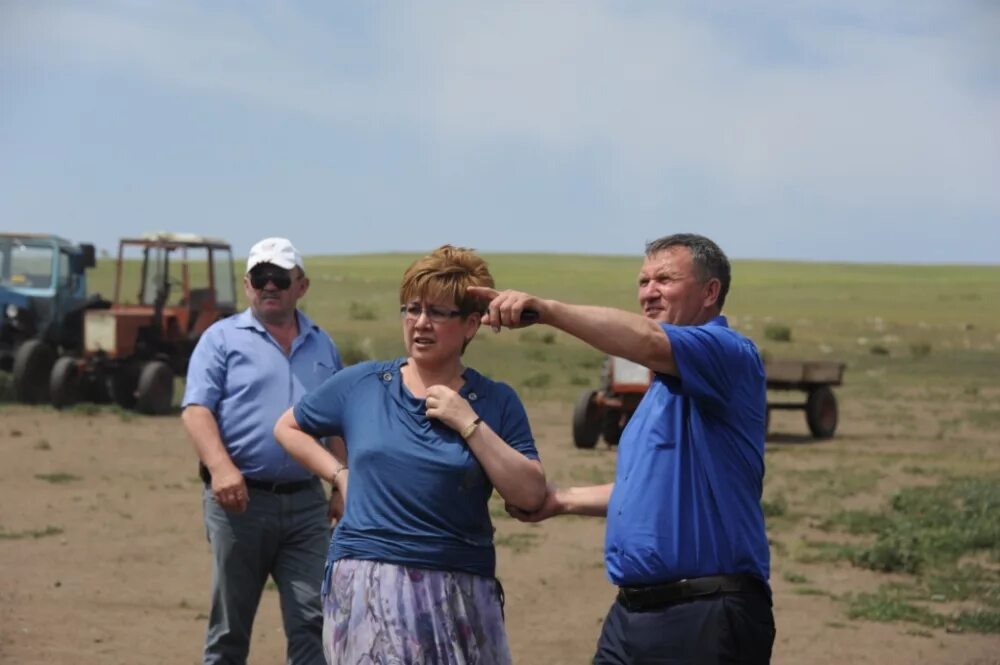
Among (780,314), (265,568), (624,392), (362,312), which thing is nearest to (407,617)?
(265,568)

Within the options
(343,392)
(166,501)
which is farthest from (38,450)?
(343,392)

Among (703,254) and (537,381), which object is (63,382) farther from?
(703,254)

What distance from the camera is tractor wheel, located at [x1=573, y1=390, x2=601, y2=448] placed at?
62.4ft

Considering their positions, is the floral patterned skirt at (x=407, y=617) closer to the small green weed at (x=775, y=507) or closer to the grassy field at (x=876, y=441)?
the grassy field at (x=876, y=441)

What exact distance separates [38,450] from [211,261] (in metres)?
7.33

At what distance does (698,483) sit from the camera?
418 centimetres

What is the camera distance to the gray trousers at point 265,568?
5914mm

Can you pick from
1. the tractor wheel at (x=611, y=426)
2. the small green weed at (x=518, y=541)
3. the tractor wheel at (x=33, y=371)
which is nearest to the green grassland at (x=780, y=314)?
the tractor wheel at (x=33, y=371)

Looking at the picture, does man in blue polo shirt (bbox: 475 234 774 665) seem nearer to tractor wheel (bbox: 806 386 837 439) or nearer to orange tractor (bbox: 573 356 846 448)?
orange tractor (bbox: 573 356 846 448)

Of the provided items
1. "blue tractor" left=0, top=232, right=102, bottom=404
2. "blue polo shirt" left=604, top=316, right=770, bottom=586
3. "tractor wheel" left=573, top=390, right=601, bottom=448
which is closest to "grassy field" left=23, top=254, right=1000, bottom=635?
"tractor wheel" left=573, top=390, right=601, bottom=448

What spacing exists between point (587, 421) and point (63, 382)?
8011 millimetres

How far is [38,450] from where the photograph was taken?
18219 millimetres

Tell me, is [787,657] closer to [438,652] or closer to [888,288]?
[438,652]

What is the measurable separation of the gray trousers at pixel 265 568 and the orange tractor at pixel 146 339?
17.5 meters
